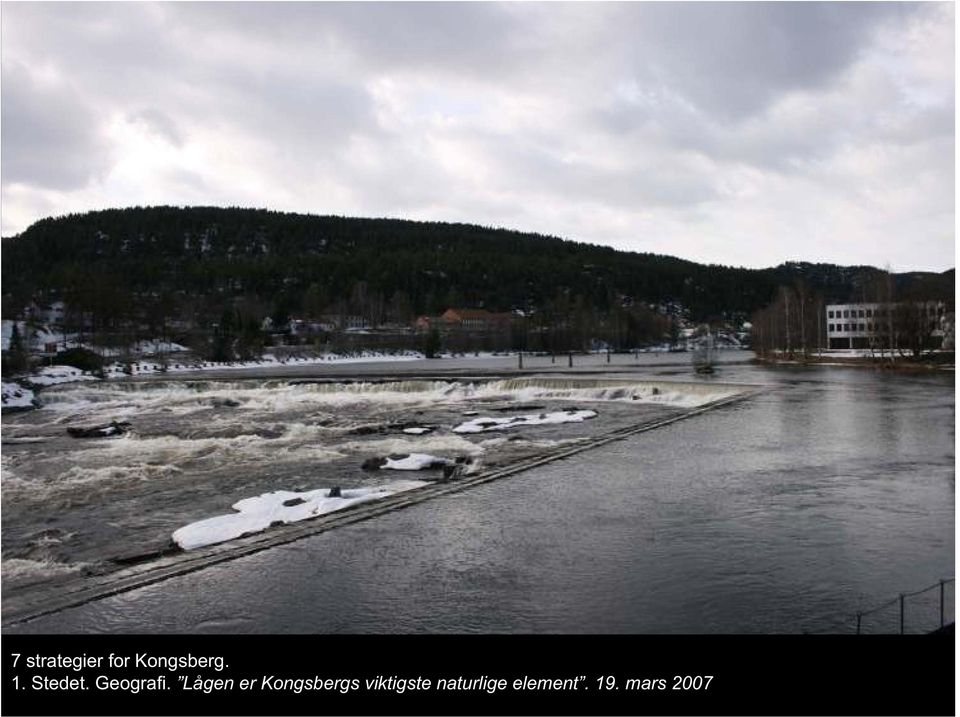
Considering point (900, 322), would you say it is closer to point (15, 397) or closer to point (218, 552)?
point (218, 552)

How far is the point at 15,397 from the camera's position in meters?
43.6

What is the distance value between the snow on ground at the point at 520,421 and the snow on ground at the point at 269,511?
35.4ft

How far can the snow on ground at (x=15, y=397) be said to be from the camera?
1636 inches

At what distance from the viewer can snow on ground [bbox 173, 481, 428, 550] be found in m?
13.0

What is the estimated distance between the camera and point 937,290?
73562 millimetres

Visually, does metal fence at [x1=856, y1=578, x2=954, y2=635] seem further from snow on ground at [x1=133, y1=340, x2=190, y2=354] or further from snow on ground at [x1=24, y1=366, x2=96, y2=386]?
snow on ground at [x1=133, y1=340, x2=190, y2=354]

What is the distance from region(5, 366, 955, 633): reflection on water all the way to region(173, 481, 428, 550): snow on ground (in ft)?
4.37

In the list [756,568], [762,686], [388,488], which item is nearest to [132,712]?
[762,686]

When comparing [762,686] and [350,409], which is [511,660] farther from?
[350,409]

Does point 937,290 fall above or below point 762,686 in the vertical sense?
above

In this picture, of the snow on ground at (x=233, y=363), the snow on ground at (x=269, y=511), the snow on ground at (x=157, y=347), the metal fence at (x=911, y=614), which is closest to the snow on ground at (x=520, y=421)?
the snow on ground at (x=269, y=511)

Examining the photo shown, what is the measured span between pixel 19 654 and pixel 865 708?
8321 mm

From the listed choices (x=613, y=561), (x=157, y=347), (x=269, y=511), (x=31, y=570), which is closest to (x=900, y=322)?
(x=613, y=561)

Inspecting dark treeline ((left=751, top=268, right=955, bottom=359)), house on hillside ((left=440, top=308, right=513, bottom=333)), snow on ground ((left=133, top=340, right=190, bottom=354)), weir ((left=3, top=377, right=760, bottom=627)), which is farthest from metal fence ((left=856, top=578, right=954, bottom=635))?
house on hillside ((left=440, top=308, right=513, bottom=333))
